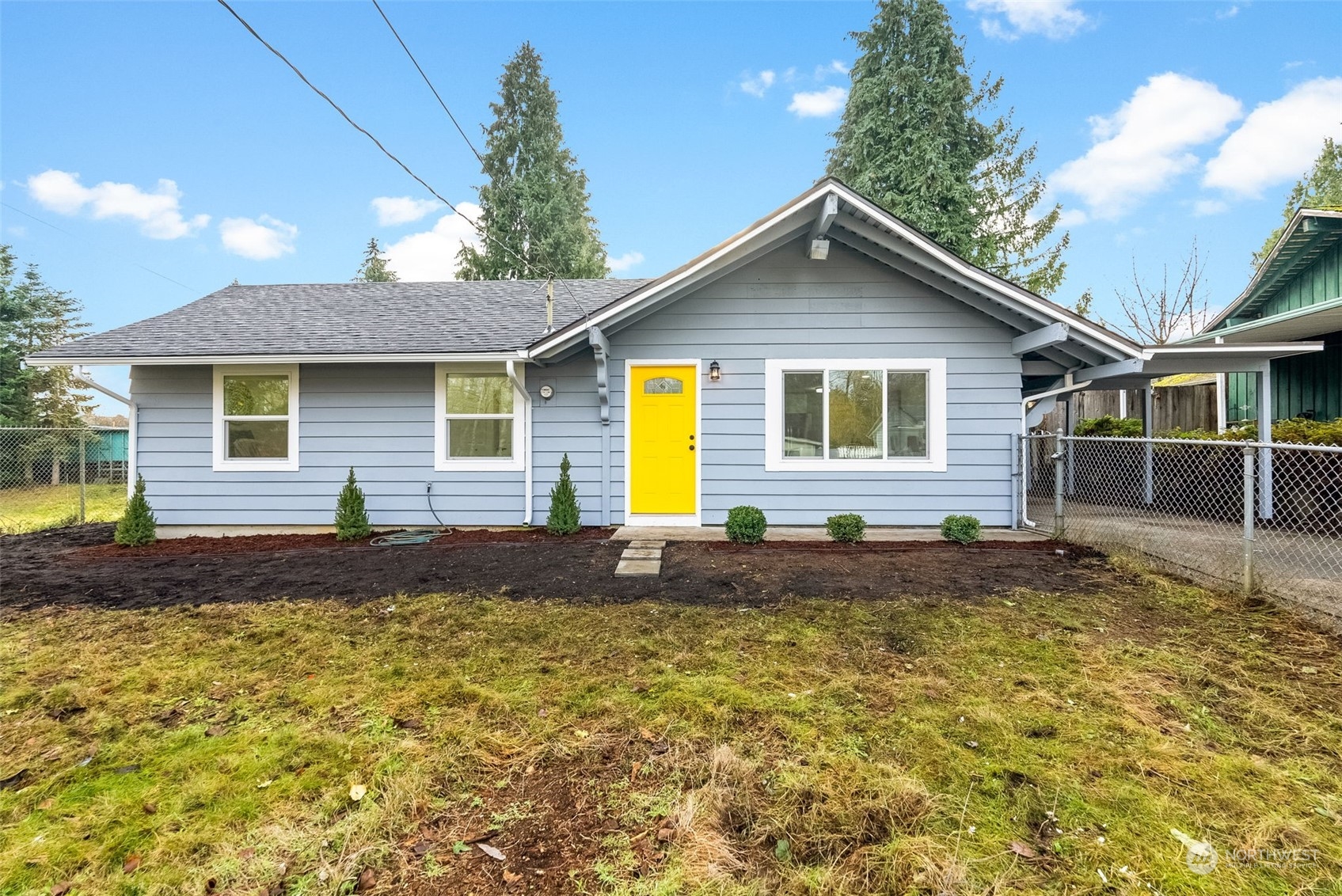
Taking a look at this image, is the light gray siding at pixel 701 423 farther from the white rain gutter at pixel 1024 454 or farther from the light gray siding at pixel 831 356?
the white rain gutter at pixel 1024 454

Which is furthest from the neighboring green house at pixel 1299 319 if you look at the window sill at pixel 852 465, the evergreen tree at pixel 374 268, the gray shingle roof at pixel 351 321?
the evergreen tree at pixel 374 268

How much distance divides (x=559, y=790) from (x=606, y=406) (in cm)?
528

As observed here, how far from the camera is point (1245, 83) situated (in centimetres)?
1631

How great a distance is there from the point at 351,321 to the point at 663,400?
4.84 m

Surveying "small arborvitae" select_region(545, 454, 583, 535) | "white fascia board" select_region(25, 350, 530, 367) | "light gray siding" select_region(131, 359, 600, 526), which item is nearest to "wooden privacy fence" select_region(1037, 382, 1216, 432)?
"small arborvitae" select_region(545, 454, 583, 535)

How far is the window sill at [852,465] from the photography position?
23.1 ft

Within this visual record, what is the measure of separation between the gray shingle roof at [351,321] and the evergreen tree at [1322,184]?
27.4m

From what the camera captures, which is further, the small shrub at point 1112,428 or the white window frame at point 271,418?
the small shrub at point 1112,428

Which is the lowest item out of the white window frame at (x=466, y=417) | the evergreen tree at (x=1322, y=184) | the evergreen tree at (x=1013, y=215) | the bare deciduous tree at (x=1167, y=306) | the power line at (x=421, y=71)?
the white window frame at (x=466, y=417)

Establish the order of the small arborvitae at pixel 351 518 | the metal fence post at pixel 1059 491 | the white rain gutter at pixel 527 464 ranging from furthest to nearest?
1. the white rain gutter at pixel 527 464
2. the small arborvitae at pixel 351 518
3. the metal fence post at pixel 1059 491

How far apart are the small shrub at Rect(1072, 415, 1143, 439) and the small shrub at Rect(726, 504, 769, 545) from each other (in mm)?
7248

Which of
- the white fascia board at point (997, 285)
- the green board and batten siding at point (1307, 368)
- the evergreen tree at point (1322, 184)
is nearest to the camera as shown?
the white fascia board at point (997, 285)

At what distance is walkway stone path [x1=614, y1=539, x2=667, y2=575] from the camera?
525 cm

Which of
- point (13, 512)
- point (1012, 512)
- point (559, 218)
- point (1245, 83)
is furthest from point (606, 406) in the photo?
point (1245, 83)
